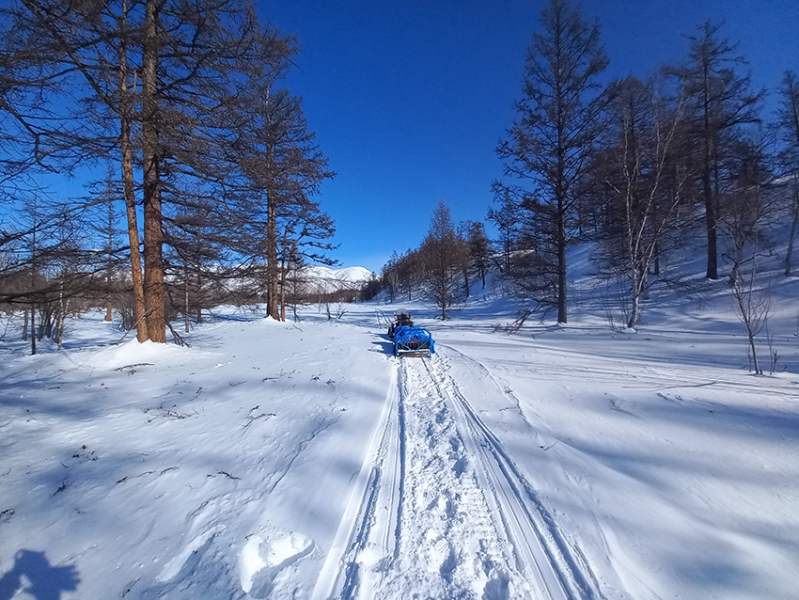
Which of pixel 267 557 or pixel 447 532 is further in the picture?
pixel 447 532

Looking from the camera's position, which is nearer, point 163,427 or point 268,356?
point 163,427

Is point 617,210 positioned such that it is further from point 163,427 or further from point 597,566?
point 163,427

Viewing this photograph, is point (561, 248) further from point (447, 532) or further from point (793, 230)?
point (447, 532)

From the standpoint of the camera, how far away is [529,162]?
12.6 meters

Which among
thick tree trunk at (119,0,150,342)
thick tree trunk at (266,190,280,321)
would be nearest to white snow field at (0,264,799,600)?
thick tree trunk at (119,0,150,342)

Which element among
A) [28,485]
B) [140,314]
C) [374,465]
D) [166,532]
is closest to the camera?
[166,532]

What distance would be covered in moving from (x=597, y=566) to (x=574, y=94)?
1497 centimetres

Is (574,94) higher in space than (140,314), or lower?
higher

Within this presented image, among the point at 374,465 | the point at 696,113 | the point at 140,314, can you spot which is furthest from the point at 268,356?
the point at 696,113

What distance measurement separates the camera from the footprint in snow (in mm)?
2084

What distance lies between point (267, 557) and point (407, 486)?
4.39 feet

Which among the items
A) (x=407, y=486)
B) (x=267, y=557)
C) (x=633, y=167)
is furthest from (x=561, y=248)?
(x=267, y=557)

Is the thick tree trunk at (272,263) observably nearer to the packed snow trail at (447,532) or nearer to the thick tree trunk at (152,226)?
the thick tree trunk at (152,226)

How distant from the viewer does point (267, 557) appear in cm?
233
